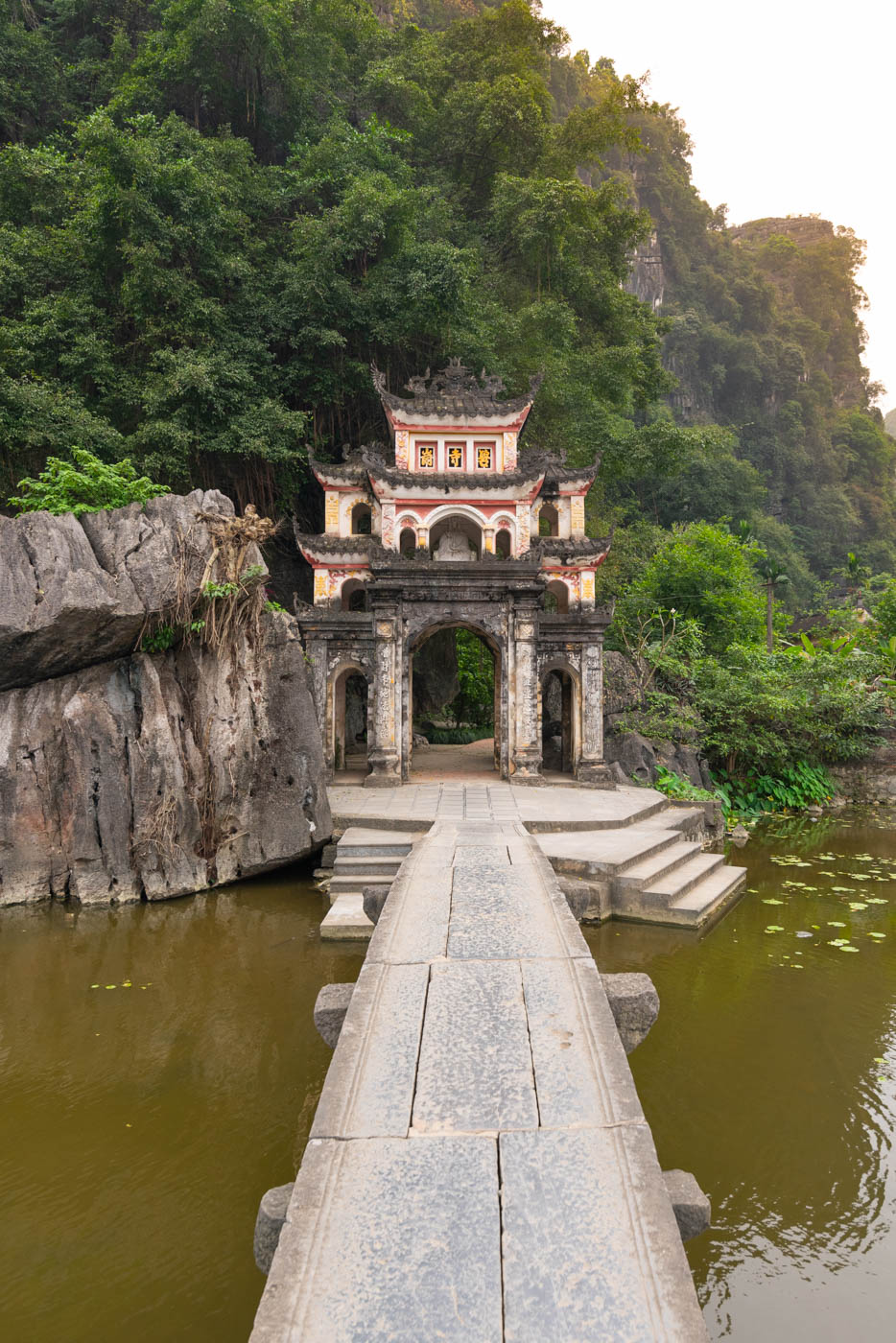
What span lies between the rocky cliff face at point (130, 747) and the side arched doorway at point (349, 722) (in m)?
5.32

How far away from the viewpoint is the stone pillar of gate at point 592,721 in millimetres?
14258

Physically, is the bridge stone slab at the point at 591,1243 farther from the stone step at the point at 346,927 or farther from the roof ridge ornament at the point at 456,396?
the roof ridge ornament at the point at 456,396

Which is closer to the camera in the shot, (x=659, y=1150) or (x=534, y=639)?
(x=659, y=1150)

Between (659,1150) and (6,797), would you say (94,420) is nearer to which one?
(6,797)

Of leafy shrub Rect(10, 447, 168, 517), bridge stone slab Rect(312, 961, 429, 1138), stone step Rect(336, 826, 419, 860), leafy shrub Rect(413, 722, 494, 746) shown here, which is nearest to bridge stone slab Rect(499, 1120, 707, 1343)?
bridge stone slab Rect(312, 961, 429, 1138)

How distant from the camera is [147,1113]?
178 inches

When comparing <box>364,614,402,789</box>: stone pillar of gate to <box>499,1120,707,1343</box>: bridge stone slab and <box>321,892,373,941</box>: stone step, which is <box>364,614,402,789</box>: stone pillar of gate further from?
<box>499,1120,707,1343</box>: bridge stone slab

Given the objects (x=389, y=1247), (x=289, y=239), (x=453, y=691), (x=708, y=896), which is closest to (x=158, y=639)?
(x=708, y=896)

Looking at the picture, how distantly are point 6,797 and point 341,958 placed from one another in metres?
4.52

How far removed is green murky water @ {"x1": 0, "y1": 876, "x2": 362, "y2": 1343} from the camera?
3.22m

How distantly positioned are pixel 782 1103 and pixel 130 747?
7521mm

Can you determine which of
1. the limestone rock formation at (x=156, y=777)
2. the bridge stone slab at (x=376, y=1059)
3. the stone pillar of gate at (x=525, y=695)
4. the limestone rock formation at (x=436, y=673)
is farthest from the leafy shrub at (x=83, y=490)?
the limestone rock formation at (x=436, y=673)

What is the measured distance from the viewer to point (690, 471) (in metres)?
38.5

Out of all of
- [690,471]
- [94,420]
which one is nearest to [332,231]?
[94,420]
